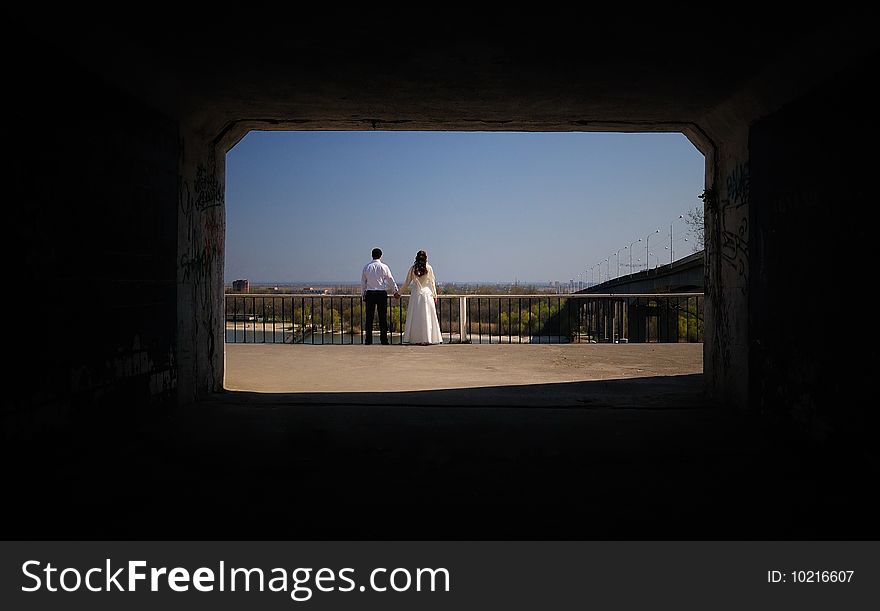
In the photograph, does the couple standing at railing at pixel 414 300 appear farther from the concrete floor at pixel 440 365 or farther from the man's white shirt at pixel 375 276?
the concrete floor at pixel 440 365

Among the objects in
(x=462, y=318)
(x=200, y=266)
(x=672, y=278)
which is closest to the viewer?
(x=200, y=266)

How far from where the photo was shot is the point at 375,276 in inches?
567

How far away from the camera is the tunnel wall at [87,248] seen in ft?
13.8

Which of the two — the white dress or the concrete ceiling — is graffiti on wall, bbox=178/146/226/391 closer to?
the concrete ceiling

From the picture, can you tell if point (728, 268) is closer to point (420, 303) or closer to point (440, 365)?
point (440, 365)

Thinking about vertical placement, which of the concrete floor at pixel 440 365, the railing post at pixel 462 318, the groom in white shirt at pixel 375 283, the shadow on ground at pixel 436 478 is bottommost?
the shadow on ground at pixel 436 478

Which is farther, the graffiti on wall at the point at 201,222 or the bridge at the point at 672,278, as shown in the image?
the bridge at the point at 672,278

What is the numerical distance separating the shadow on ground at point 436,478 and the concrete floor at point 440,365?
2042 millimetres

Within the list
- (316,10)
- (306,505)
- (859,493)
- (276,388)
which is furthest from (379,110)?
(859,493)

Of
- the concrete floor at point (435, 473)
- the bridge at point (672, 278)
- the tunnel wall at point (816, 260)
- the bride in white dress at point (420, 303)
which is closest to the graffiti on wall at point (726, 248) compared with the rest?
the tunnel wall at point (816, 260)

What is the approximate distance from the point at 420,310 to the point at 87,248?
10.1 m

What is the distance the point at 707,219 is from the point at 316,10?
A: 5.16 meters

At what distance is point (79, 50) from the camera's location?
4.61 m

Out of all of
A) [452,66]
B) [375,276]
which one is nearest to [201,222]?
[452,66]
